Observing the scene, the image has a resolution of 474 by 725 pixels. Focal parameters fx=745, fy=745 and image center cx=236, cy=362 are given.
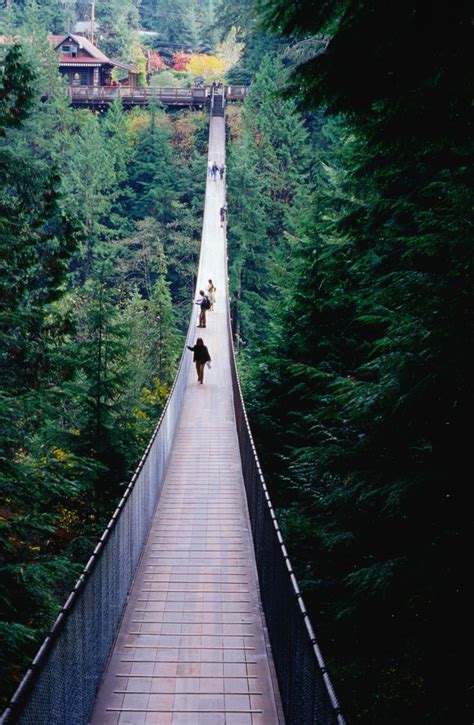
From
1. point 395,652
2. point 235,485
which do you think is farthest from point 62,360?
point 395,652

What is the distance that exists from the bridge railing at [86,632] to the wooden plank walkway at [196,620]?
215 millimetres

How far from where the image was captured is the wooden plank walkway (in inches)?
213

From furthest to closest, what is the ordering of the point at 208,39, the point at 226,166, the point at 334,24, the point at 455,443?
the point at 208,39 → the point at 226,166 → the point at 455,443 → the point at 334,24

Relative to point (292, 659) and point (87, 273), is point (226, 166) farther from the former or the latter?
point (292, 659)

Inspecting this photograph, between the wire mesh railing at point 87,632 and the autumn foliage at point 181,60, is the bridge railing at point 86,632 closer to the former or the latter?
the wire mesh railing at point 87,632

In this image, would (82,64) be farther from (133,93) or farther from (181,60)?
(181,60)

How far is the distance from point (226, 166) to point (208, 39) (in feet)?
131

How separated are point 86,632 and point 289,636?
138 centimetres

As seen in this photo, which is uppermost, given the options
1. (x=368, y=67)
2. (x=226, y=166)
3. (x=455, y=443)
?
(x=226, y=166)

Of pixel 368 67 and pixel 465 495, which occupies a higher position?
pixel 368 67

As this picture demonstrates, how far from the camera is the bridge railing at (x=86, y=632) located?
12.6 ft

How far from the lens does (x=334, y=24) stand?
4.27m

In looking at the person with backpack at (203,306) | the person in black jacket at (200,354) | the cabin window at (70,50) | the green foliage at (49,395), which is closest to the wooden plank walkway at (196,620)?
the green foliage at (49,395)

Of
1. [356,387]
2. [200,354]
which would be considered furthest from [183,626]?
[200,354]
